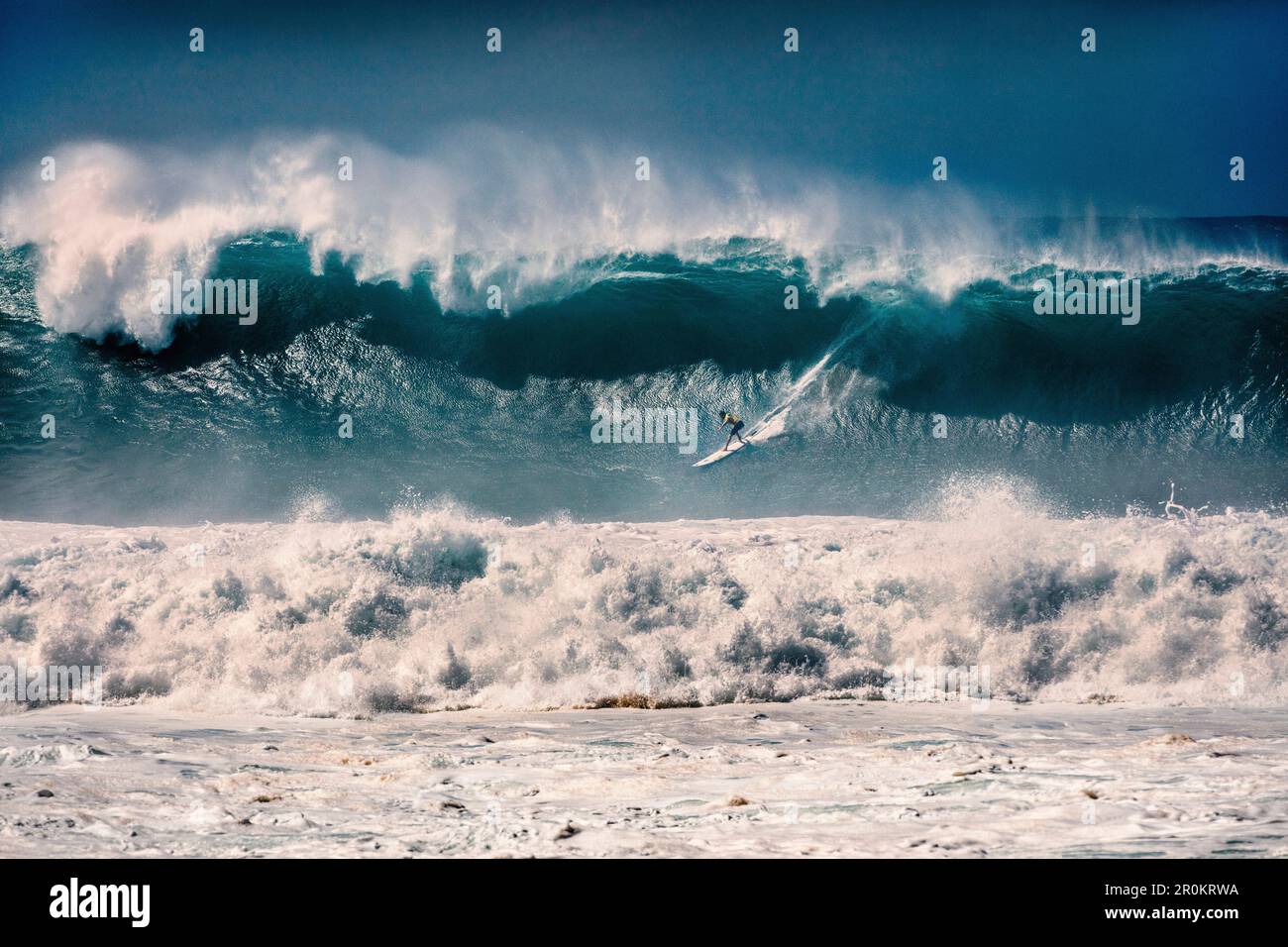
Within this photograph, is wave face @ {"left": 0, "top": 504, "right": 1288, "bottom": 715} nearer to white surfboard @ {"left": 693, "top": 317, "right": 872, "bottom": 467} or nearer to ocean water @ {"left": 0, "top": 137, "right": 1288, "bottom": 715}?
ocean water @ {"left": 0, "top": 137, "right": 1288, "bottom": 715}

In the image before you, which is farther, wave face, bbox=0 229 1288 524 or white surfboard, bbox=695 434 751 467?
white surfboard, bbox=695 434 751 467

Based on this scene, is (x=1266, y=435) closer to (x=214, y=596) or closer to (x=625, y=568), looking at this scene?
(x=625, y=568)

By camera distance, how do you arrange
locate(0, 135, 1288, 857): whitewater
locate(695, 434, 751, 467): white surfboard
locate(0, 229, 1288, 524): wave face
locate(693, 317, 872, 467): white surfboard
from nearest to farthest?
locate(0, 135, 1288, 857): whitewater
locate(0, 229, 1288, 524): wave face
locate(695, 434, 751, 467): white surfboard
locate(693, 317, 872, 467): white surfboard

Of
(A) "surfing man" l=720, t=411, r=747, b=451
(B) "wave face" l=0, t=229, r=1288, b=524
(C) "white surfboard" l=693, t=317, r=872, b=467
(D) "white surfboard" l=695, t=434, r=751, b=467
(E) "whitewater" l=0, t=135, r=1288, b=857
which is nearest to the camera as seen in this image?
(E) "whitewater" l=0, t=135, r=1288, b=857

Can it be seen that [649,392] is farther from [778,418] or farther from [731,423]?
[731,423]

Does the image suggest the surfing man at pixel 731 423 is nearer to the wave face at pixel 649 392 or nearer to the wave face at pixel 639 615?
the wave face at pixel 649 392

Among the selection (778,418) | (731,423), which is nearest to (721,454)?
(731,423)

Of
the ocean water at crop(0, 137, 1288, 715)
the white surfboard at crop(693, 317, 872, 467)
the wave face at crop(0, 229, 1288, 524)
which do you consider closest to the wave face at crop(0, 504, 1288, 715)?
the ocean water at crop(0, 137, 1288, 715)
